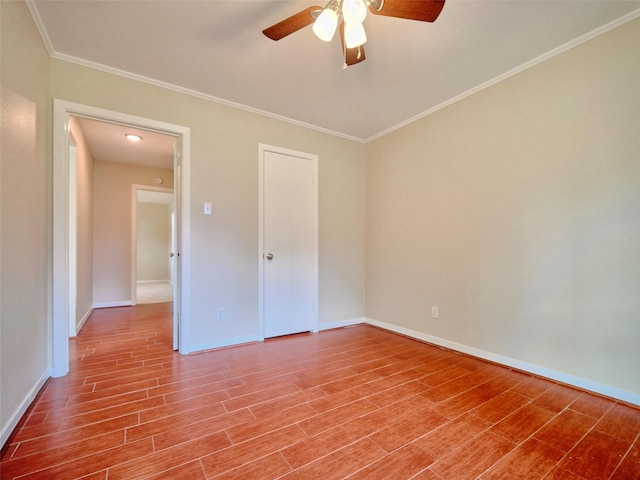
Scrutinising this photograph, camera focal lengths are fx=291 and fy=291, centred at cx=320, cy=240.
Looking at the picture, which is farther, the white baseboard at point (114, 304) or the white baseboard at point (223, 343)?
the white baseboard at point (114, 304)

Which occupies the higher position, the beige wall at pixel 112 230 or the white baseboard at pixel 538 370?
the beige wall at pixel 112 230

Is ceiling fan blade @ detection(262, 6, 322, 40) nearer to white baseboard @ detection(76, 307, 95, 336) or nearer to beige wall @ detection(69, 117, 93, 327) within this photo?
beige wall @ detection(69, 117, 93, 327)

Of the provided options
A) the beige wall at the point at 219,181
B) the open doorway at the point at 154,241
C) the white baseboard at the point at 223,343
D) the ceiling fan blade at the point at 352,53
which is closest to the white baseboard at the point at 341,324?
the beige wall at the point at 219,181

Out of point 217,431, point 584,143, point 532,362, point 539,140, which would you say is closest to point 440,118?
point 539,140

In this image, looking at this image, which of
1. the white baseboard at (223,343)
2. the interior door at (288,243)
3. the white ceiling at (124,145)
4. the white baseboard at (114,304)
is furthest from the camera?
the white baseboard at (114,304)

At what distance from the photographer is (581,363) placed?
2.12 metres

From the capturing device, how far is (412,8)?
58.5 inches

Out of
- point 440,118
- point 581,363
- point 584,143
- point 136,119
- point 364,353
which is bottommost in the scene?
point 364,353

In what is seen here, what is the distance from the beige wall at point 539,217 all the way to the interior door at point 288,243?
1.17 meters

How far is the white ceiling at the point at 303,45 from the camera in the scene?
1.87m

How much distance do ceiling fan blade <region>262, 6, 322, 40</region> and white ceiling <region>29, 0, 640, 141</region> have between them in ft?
0.85

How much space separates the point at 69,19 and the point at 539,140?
11.6 feet

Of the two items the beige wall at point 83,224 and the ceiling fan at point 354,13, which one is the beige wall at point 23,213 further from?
the ceiling fan at point 354,13

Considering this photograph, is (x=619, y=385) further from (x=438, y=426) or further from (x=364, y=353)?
(x=364, y=353)
